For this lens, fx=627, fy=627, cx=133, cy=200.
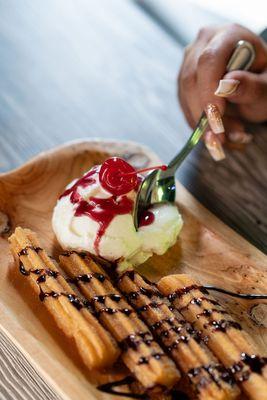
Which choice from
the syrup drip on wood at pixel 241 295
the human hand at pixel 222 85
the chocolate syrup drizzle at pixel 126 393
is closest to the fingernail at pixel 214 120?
the human hand at pixel 222 85

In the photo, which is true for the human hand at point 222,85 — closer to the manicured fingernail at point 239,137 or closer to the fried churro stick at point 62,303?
the manicured fingernail at point 239,137

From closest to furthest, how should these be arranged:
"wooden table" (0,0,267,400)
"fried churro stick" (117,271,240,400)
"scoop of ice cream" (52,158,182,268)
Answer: "fried churro stick" (117,271,240,400), "scoop of ice cream" (52,158,182,268), "wooden table" (0,0,267,400)

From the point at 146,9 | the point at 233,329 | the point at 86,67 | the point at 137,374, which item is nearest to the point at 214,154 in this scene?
the point at 233,329

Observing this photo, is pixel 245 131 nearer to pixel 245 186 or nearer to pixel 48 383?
pixel 245 186

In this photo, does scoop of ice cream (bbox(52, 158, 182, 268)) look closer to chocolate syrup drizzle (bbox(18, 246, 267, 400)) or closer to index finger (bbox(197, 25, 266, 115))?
chocolate syrup drizzle (bbox(18, 246, 267, 400))

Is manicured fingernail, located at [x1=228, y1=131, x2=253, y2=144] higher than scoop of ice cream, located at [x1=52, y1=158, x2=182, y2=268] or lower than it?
higher

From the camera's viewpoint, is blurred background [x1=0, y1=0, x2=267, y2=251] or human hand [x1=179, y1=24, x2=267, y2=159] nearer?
human hand [x1=179, y1=24, x2=267, y2=159]

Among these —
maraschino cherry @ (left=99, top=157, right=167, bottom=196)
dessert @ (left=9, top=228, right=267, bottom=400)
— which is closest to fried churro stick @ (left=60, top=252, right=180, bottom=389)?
dessert @ (left=9, top=228, right=267, bottom=400)
